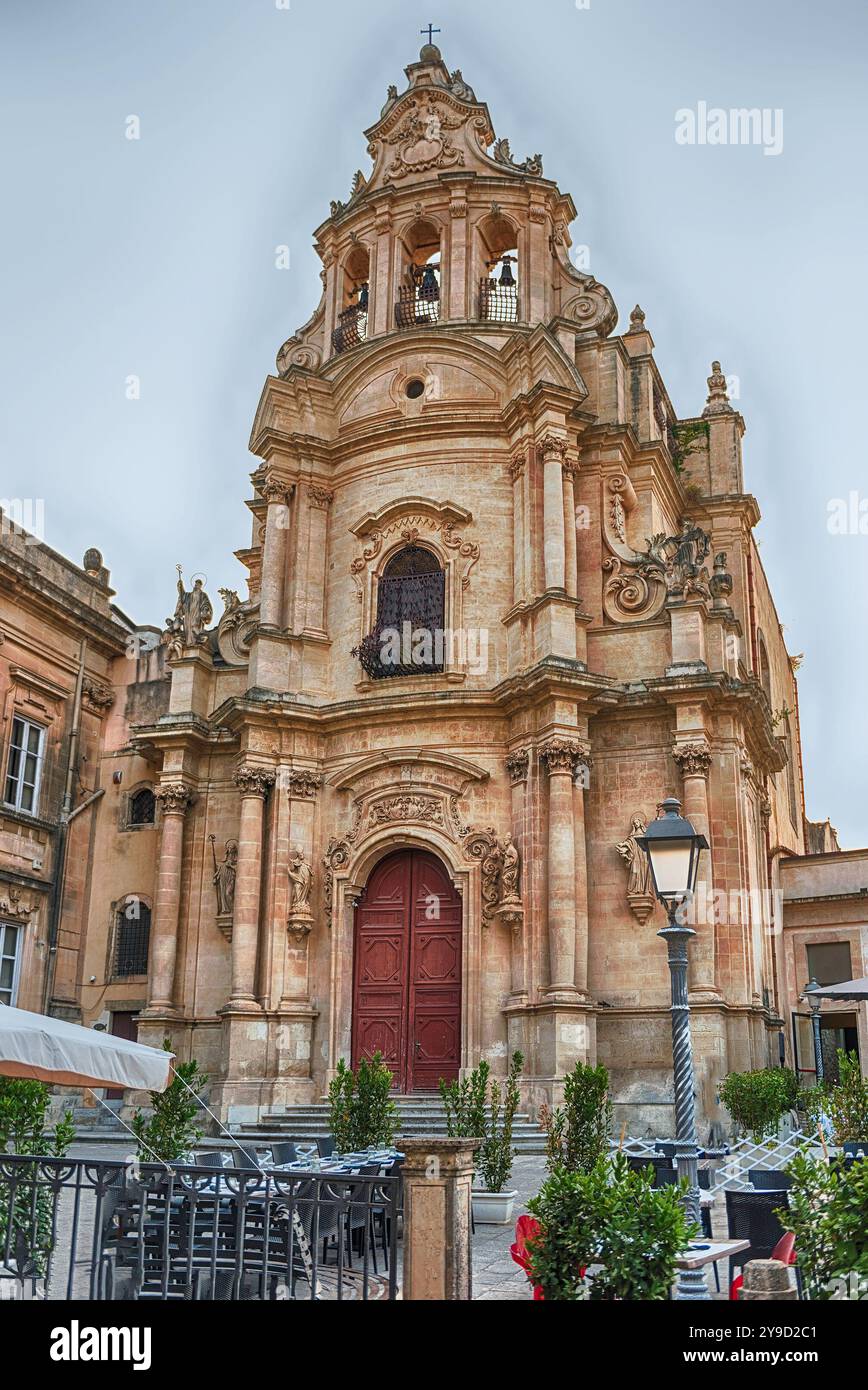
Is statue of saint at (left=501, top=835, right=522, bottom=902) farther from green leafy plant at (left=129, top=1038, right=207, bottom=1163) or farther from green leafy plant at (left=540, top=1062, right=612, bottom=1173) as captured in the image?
green leafy plant at (left=129, top=1038, right=207, bottom=1163)

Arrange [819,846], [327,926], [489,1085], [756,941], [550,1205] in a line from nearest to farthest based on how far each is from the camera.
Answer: [550,1205] < [489,1085] < [327,926] < [756,941] < [819,846]

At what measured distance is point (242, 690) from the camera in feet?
81.4

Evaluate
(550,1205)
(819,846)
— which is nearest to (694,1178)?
(550,1205)

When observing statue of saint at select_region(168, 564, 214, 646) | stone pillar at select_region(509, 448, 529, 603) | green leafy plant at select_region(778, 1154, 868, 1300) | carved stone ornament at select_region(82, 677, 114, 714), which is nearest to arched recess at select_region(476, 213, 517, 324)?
stone pillar at select_region(509, 448, 529, 603)

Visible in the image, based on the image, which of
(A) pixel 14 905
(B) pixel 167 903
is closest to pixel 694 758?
(B) pixel 167 903

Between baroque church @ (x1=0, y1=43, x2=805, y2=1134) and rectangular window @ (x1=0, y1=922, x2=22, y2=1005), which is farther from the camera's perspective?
rectangular window @ (x1=0, y1=922, x2=22, y2=1005)

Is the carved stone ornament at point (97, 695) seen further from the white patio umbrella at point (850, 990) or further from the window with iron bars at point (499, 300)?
the white patio umbrella at point (850, 990)

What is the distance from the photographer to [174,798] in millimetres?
23953

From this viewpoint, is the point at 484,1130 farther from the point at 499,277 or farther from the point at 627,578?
the point at 499,277

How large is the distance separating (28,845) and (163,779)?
323 centimetres

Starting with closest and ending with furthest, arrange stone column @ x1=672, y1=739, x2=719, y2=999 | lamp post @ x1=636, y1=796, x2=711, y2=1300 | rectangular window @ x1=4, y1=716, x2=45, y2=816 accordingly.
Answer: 1. lamp post @ x1=636, y1=796, x2=711, y2=1300
2. stone column @ x1=672, y1=739, x2=719, y2=999
3. rectangular window @ x1=4, y1=716, x2=45, y2=816

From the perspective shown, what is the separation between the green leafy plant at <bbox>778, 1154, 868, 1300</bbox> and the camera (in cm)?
624

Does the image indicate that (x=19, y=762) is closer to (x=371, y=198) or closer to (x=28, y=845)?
(x=28, y=845)

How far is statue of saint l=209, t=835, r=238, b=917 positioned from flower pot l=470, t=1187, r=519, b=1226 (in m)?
10.4
